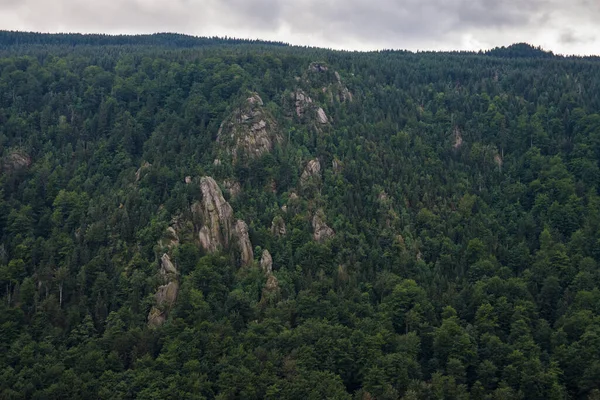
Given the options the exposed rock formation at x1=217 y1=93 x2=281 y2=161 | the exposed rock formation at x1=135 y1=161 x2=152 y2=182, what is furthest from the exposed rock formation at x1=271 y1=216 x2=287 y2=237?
the exposed rock formation at x1=135 y1=161 x2=152 y2=182

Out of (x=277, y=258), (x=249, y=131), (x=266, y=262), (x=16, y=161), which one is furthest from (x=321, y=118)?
(x=16, y=161)

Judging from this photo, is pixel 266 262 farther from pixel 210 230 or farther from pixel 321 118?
pixel 321 118

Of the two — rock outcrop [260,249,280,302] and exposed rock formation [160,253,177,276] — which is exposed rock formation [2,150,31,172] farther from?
rock outcrop [260,249,280,302]

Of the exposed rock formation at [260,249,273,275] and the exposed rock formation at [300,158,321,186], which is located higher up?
the exposed rock formation at [300,158,321,186]

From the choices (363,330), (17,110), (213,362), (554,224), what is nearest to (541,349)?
(363,330)

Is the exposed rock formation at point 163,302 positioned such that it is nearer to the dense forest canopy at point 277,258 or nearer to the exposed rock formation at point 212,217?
the dense forest canopy at point 277,258
